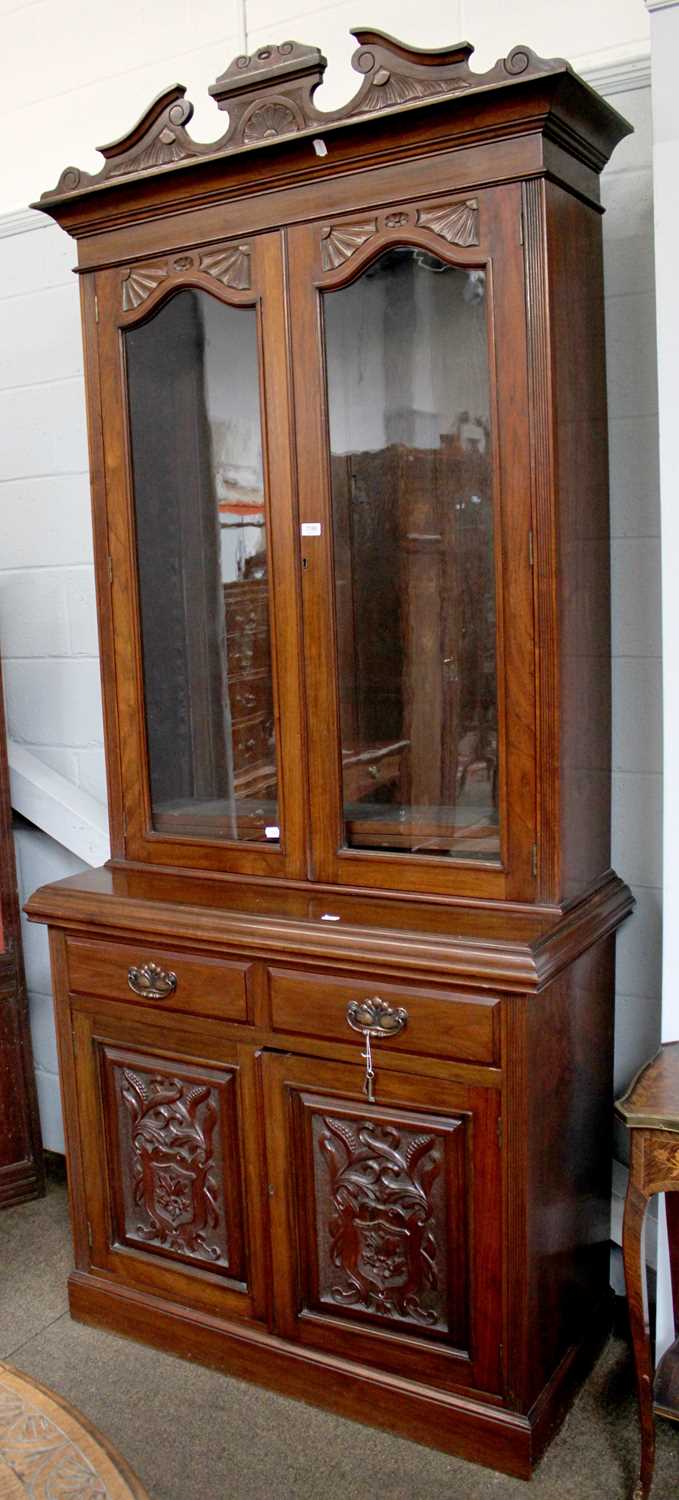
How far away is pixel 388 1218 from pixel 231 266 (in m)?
1.61

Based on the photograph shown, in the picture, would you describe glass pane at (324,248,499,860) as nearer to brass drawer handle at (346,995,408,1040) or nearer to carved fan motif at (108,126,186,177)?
brass drawer handle at (346,995,408,1040)

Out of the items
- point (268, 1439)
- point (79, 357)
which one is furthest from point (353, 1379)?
point (79, 357)

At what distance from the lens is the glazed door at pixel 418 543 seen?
188cm

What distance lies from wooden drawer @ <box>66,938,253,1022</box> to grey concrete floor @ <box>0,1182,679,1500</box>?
2.26ft

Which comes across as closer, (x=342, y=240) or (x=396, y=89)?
(x=396, y=89)

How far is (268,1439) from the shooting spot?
6.83 ft

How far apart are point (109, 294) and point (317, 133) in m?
0.51

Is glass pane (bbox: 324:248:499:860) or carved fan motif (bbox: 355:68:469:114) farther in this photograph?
glass pane (bbox: 324:248:499:860)

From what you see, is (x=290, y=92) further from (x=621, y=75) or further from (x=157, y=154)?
(x=621, y=75)

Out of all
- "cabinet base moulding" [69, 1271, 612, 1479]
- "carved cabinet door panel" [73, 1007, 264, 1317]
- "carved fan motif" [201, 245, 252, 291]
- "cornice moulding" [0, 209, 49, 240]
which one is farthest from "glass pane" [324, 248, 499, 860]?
"cornice moulding" [0, 209, 49, 240]

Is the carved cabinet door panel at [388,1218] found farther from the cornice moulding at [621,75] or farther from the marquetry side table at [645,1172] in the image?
the cornice moulding at [621,75]

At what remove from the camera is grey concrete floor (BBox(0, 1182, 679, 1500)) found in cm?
196

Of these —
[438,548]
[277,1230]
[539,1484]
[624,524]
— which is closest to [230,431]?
[438,548]

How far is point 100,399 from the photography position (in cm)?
227
